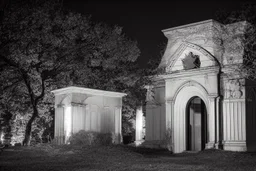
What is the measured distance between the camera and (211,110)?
20688 mm

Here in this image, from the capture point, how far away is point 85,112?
25266 millimetres

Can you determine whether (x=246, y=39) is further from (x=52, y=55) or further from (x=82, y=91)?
(x=52, y=55)

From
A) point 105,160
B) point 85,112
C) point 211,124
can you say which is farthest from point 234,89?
point 85,112

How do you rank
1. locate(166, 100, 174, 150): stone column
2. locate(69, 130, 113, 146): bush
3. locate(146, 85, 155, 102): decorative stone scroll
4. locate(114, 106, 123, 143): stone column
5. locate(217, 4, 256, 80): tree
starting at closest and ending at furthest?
locate(217, 4, 256, 80): tree
locate(166, 100, 174, 150): stone column
locate(69, 130, 113, 146): bush
locate(146, 85, 155, 102): decorative stone scroll
locate(114, 106, 123, 143): stone column

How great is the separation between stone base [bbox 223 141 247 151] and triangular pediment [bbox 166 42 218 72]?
13.4 ft

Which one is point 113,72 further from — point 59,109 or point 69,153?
point 69,153

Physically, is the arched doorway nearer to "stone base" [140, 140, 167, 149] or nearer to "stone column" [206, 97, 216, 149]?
"stone base" [140, 140, 167, 149]

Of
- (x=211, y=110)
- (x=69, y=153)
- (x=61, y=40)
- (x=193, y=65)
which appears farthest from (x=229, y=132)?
(x=61, y=40)

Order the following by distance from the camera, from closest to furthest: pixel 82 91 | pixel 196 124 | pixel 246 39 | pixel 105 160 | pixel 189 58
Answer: pixel 105 160, pixel 246 39, pixel 189 58, pixel 196 124, pixel 82 91

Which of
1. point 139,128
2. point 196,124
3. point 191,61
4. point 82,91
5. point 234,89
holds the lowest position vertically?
point 139,128

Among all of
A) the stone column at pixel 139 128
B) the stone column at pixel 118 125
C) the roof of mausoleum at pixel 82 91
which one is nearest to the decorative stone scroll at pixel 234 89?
the roof of mausoleum at pixel 82 91

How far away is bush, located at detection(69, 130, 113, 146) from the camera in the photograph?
2359 cm

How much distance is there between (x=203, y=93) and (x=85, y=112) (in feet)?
25.4

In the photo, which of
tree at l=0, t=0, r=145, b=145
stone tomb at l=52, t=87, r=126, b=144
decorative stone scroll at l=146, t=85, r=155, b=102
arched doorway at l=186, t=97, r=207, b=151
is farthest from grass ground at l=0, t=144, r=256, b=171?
tree at l=0, t=0, r=145, b=145
